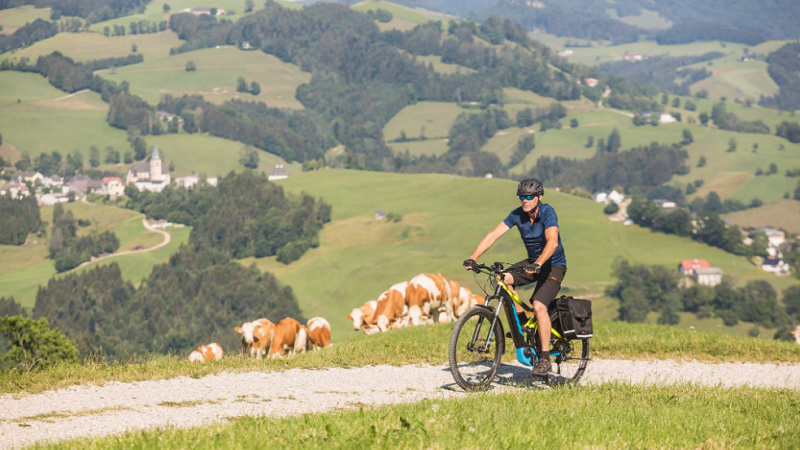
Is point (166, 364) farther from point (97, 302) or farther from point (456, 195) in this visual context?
point (456, 195)

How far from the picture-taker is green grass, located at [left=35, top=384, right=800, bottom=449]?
7242 millimetres

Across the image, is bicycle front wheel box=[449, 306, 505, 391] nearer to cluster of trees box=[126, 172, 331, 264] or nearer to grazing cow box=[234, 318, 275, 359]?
grazing cow box=[234, 318, 275, 359]

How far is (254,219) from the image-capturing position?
183250mm

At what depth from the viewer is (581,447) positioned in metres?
7.27

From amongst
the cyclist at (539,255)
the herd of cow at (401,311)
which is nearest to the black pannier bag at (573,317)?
the cyclist at (539,255)

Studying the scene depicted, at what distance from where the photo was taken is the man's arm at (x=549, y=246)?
10281 millimetres

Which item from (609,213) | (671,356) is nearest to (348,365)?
(671,356)

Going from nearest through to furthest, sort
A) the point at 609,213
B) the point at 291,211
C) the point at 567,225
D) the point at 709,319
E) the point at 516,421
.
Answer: the point at 516,421
the point at 709,319
the point at 567,225
the point at 609,213
the point at 291,211

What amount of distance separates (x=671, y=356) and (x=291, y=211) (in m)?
164

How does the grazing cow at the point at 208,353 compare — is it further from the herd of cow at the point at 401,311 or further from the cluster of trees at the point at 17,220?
the cluster of trees at the point at 17,220

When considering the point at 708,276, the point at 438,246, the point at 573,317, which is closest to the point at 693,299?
the point at 708,276

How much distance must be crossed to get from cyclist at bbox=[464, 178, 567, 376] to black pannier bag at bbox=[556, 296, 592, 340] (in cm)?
33

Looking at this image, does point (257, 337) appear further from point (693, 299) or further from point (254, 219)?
point (254, 219)

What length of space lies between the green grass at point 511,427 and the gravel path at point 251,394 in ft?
2.54
